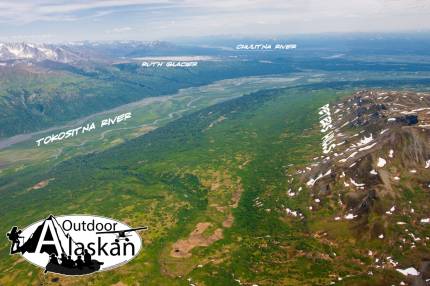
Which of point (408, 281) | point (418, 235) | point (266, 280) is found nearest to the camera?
point (408, 281)

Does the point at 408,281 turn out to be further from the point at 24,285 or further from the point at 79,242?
the point at 24,285

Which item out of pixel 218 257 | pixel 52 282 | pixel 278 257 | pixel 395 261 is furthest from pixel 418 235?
pixel 52 282

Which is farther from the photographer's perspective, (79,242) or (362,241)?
(362,241)

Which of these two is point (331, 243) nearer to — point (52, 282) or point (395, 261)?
point (395, 261)

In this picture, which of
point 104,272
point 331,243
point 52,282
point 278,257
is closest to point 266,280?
point 278,257

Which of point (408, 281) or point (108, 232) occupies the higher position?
point (108, 232)

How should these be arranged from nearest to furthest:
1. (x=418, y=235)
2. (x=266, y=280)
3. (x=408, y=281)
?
(x=408, y=281), (x=266, y=280), (x=418, y=235)
